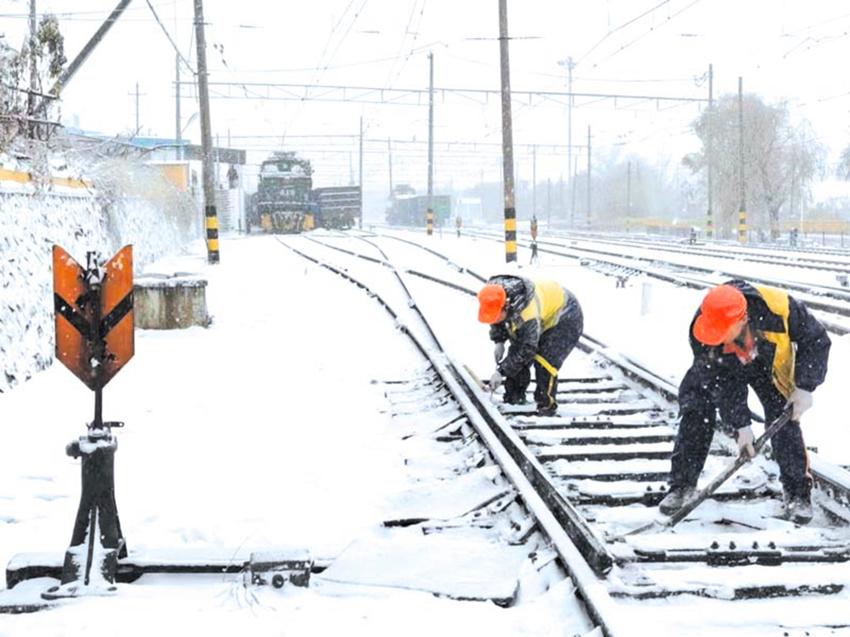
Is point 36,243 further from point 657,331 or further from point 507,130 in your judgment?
point 507,130

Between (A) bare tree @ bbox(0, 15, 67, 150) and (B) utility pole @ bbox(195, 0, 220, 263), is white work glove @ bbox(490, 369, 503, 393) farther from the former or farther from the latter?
(B) utility pole @ bbox(195, 0, 220, 263)

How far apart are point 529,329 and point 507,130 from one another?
46.9 feet

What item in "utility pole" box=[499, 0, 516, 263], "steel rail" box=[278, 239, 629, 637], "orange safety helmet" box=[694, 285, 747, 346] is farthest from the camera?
"utility pole" box=[499, 0, 516, 263]

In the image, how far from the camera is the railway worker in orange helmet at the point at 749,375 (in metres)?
4.38

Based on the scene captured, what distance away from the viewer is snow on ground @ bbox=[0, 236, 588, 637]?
358cm

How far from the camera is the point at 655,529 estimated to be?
4.49 metres

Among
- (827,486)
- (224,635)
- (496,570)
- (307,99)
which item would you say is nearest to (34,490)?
(224,635)

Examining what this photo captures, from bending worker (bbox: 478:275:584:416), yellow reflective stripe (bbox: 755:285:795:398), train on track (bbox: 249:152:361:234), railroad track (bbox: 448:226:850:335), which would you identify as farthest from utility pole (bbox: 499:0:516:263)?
train on track (bbox: 249:152:361:234)

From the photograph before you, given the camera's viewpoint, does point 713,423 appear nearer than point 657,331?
Yes

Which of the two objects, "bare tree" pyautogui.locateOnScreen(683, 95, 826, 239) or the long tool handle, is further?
"bare tree" pyautogui.locateOnScreen(683, 95, 826, 239)

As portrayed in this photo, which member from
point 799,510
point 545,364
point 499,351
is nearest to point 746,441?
point 799,510

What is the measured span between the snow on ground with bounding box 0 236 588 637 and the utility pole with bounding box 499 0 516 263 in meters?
9.13

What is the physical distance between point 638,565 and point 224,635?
176 cm

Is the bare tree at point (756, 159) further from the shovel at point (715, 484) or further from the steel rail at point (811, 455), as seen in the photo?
the shovel at point (715, 484)
